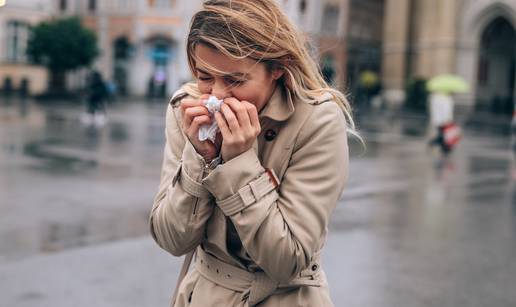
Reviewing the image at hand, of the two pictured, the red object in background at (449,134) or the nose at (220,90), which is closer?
the nose at (220,90)

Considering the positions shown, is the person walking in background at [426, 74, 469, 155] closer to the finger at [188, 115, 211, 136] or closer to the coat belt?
the coat belt

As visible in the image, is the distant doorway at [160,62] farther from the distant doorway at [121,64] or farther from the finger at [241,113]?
the finger at [241,113]

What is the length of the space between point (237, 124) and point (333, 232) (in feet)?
20.9

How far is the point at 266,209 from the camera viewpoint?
75.4 inches

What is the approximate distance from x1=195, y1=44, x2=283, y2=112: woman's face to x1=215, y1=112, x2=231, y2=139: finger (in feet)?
0.27

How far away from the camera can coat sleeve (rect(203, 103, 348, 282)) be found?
75.2 inches

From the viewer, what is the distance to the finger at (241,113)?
6.15 ft

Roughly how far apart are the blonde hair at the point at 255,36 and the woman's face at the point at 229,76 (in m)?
0.02

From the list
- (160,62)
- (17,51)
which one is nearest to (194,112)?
(17,51)

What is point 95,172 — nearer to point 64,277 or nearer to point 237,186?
point 64,277

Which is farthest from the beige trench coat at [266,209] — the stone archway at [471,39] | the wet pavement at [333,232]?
the stone archway at [471,39]

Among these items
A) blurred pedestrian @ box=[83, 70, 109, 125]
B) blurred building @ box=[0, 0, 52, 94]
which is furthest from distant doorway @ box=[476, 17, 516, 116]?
blurred building @ box=[0, 0, 52, 94]

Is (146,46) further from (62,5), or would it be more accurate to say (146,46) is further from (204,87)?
(204,87)

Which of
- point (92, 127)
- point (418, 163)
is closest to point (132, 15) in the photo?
point (92, 127)
